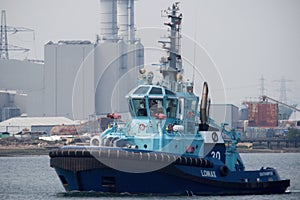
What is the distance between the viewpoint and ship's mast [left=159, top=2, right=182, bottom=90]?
142 feet

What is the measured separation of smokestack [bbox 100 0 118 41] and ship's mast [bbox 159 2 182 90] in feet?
332

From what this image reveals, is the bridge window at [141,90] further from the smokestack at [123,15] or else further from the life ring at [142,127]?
the smokestack at [123,15]

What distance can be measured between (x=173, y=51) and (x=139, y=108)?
376 centimetres

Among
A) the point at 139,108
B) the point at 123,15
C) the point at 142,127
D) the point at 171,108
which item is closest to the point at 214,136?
the point at 171,108

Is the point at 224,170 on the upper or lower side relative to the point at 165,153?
lower

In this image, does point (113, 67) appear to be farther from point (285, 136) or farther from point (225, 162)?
point (225, 162)

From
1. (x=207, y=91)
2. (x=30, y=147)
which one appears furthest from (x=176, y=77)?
(x=30, y=147)

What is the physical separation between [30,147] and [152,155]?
8127 centimetres

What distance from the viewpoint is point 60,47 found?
141500mm

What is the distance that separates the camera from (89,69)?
133750 millimetres

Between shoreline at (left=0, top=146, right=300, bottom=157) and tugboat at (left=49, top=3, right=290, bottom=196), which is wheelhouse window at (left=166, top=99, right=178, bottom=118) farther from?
shoreline at (left=0, top=146, right=300, bottom=157)

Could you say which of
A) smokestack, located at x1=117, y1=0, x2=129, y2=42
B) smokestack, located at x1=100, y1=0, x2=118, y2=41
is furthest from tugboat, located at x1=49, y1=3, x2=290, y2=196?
smokestack, located at x1=117, y1=0, x2=129, y2=42

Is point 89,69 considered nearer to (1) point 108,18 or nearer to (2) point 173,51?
(1) point 108,18

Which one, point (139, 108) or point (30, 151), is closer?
point (139, 108)
